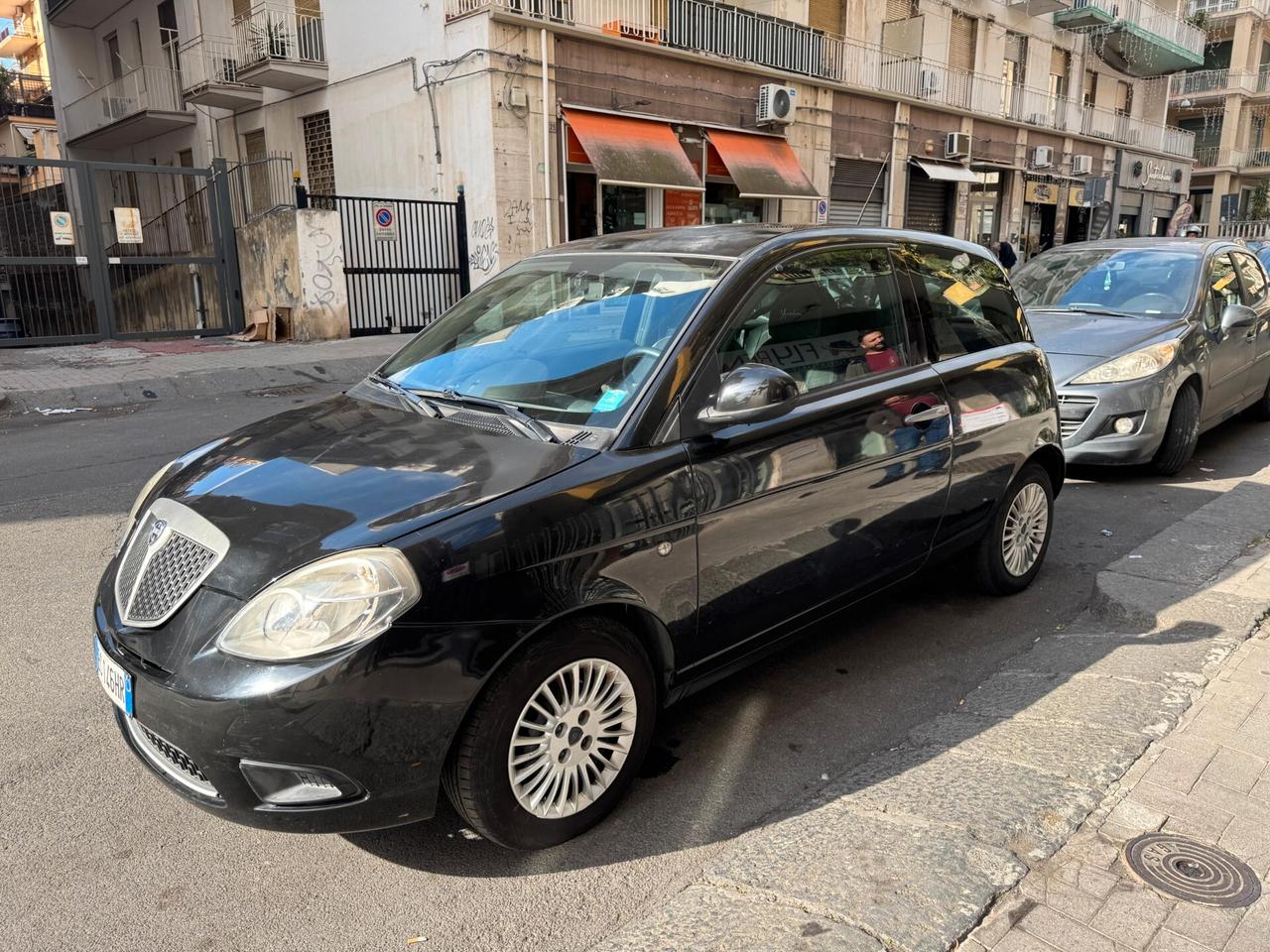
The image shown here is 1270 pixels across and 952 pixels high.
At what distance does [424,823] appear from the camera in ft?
9.00

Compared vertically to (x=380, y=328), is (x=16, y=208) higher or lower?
higher

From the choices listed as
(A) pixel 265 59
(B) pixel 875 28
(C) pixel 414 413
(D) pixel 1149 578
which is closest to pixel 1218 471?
(D) pixel 1149 578

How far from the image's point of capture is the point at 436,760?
2.29m

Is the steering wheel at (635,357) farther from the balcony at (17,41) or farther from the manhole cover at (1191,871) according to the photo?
the balcony at (17,41)

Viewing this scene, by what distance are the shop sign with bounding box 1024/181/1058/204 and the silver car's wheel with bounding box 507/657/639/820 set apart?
29.7 meters

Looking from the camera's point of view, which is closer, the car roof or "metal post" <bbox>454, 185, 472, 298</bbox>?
the car roof

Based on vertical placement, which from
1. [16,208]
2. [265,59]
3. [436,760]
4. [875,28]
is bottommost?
[436,760]

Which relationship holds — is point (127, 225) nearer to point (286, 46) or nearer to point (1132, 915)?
point (286, 46)

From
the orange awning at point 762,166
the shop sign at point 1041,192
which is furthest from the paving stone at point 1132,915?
the shop sign at point 1041,192

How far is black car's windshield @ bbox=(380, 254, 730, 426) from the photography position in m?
2.96

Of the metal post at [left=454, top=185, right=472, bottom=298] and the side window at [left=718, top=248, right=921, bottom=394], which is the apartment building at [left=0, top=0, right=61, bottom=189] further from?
the side window at [left=718, top=248, right=921, bottom=394]

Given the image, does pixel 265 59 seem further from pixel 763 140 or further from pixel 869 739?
pixel 869 739

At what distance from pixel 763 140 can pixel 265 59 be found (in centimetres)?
1001

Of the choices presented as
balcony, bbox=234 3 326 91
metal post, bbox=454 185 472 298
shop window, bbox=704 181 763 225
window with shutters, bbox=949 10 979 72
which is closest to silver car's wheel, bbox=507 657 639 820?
metal post, bbox=454 185 472 298
